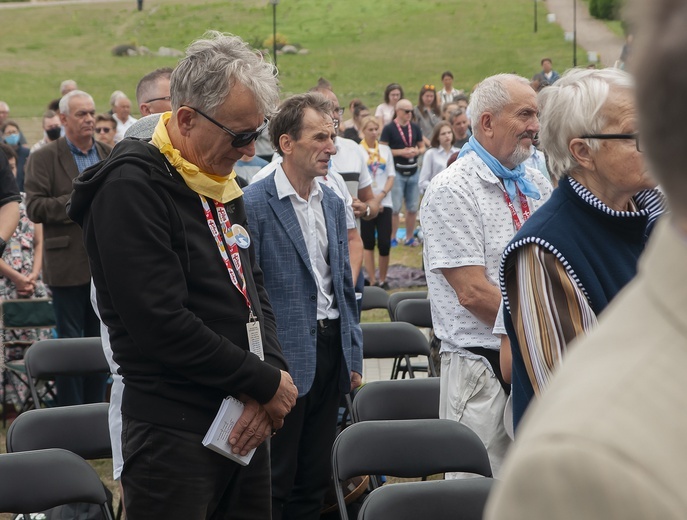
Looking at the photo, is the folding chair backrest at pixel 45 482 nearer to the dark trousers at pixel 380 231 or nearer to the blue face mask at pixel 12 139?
the dark trousers at pixel 380 231

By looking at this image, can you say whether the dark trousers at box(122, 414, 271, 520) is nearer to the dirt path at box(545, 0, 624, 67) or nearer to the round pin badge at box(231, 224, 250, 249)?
the round pin badge at box(231, 224, 250, 249)

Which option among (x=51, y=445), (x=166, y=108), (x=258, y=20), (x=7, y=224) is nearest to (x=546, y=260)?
(x=51, y=445)

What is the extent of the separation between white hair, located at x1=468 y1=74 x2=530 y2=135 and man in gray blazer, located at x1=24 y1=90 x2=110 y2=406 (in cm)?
329

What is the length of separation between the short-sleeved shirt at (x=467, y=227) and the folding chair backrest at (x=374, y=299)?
11.5 ft

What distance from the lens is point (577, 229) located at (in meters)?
2.40

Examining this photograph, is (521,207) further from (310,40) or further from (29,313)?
(310,40)

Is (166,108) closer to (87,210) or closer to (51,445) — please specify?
(51,445)

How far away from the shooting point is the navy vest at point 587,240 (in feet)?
7.73

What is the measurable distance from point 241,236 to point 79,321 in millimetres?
3836

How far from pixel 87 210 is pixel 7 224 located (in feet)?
7.53

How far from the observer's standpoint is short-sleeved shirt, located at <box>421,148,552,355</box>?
350 centimetres

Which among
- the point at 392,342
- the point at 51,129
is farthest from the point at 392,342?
the point at 51,129

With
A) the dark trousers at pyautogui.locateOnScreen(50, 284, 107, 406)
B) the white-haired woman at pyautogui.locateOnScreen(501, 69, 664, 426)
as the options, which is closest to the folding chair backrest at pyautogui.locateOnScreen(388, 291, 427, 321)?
the dark trousers at pyautogui.locateOnScreen(50, 284, 107, 406)

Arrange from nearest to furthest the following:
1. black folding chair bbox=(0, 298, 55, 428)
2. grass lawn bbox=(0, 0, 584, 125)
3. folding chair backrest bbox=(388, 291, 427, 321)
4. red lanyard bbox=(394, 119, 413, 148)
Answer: black folding chair bbox=(0, 298, 55, 428) → folding chair backrest bbox=(388, 291, 427, 321) → red lanyard bbox=(394, 119, 413, 148) → grass lawn bbox=(0, 0, 584, 125)
